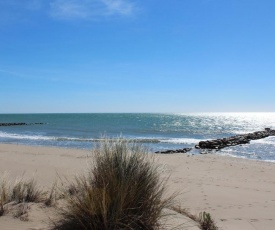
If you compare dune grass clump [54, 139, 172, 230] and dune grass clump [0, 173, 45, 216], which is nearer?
dune grass clump [54, 139, 172, 230]

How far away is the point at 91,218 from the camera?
422 centimetres

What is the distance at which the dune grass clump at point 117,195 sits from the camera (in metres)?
4.20

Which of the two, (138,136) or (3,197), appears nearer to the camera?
(3,197)

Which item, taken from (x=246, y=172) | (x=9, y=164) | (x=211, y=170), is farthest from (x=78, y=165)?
(x=246, y=172)

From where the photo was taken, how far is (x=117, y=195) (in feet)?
14.0

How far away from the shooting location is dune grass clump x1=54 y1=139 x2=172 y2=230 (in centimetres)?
420

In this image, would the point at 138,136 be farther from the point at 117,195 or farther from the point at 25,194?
the point at 117,195

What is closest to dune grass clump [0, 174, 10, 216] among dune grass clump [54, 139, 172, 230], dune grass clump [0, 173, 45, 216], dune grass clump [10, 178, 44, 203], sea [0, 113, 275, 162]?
dune grass clump [0, 173, 45, 216]

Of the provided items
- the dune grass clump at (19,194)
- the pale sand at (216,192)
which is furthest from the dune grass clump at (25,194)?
the pale sand at (216,192)

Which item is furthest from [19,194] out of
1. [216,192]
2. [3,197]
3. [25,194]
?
[216,192]

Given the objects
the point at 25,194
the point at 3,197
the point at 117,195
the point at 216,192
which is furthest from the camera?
the point at 216,192

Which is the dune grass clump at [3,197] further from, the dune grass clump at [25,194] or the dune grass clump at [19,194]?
the dune grass clump at [25,194]

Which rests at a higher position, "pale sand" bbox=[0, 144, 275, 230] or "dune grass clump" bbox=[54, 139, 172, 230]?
"dune grass clump" bbox=[54, 139, 172, 230]

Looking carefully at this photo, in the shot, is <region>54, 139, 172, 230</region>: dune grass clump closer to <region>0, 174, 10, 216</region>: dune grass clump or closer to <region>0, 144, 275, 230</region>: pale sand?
<region>0, 144, 275, 230</region>: pale sand
